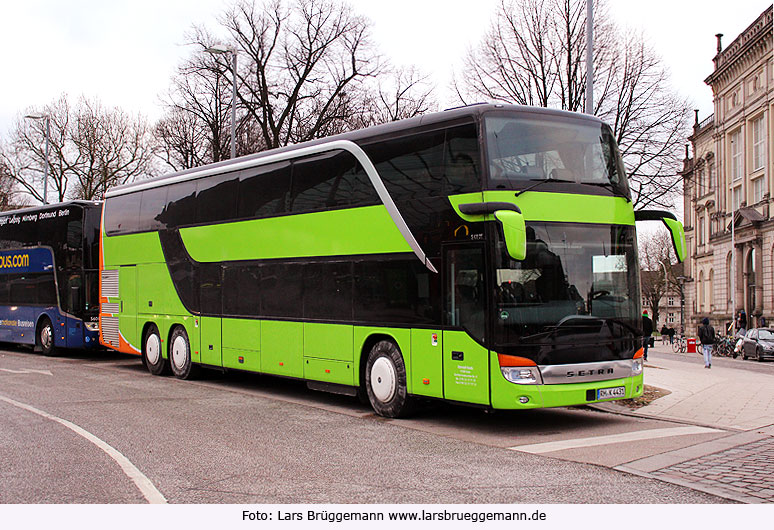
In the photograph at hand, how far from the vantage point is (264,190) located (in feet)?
47.0

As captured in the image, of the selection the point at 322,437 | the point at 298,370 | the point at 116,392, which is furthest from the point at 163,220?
the point at 322,437

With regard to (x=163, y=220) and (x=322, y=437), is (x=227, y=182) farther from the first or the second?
(x=322, y=437)

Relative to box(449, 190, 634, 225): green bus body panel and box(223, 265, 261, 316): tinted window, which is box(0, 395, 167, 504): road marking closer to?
box(223, 265, 261, 316): tinted window

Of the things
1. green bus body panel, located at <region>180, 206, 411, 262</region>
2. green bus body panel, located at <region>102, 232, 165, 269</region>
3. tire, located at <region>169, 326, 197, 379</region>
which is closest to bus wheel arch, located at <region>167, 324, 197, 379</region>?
tire, located at <region>169, 326, 197, 379</region>

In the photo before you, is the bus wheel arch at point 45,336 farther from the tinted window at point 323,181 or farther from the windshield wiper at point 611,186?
the windshield wiper at point 611,186

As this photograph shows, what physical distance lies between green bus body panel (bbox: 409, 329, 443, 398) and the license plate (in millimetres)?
2035

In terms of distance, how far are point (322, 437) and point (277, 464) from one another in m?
1.83

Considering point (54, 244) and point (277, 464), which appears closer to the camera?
point (277, 464)

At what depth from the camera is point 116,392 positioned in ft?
47.8

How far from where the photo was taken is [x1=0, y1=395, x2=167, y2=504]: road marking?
6871 millimetres

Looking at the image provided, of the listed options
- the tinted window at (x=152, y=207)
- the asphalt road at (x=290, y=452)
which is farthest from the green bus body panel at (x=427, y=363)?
the tinted window at (x=152, y=207)

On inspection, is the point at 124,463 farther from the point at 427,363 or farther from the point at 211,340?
the point at 211,340

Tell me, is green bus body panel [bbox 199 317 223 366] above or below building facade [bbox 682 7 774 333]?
below

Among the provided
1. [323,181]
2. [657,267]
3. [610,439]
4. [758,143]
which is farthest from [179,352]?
[657,267]
